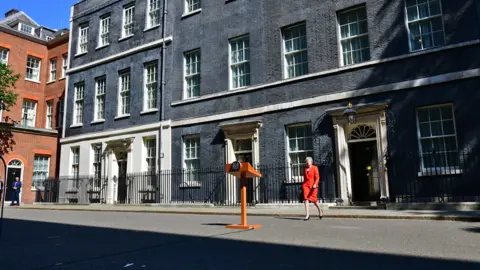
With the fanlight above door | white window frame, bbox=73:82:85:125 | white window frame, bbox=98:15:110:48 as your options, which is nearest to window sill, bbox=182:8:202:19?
white window frame, bbox=98:15:110:48

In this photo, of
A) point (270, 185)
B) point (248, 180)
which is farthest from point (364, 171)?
point (248, 180)

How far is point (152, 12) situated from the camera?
21531 millimetres

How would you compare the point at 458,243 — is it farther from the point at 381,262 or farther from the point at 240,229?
the point at 240,229

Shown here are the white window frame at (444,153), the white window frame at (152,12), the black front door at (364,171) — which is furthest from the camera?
the white window frame at (152,12)

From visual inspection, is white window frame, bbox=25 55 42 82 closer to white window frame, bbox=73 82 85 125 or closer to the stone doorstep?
white window frame, bbox=73 82 85 125

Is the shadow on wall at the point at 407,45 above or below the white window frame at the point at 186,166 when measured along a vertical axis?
above

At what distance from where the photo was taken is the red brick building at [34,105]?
2514 centimetres

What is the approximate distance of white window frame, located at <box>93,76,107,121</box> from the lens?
2316 centimetres

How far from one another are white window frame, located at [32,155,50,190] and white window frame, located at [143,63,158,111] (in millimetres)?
10075

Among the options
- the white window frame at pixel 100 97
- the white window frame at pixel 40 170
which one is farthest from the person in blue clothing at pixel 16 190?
the white window frame at pixel 100 97

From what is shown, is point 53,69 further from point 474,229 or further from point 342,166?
point 474,229

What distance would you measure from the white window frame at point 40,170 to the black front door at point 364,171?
2016 centimetres

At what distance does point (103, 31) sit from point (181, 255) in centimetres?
2145

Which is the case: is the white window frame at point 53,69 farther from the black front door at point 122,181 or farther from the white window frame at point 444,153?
the white window frame at point 444,153
